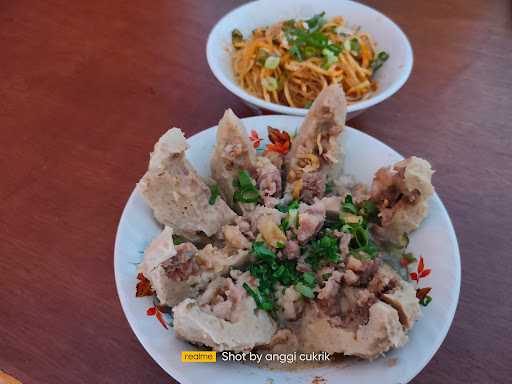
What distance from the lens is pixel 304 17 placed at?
1895 millimetres

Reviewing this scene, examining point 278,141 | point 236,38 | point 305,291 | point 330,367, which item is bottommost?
point 330,367

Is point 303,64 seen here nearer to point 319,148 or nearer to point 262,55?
point 262,55

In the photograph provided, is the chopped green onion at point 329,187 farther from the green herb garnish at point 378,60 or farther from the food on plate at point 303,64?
the green herb garnish at point 378,60

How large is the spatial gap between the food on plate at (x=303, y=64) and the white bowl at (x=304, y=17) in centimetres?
4

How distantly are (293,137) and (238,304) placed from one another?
0.58 metres

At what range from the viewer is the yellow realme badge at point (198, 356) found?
0.88 meters

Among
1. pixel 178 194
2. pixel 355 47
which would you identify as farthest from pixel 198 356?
pixel 355 47

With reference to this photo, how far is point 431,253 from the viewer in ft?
3.45

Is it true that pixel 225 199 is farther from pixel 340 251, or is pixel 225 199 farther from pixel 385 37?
pixel 385 37

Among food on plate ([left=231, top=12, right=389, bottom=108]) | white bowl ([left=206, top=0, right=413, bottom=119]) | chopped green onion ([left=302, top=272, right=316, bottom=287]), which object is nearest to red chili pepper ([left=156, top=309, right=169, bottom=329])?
chopped green onion ([left=302, top=272, right=316, bottom=287])

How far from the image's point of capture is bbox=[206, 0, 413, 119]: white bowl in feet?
4.87

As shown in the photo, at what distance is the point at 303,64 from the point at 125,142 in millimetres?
772

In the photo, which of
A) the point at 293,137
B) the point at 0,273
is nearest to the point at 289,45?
the point at 293,137

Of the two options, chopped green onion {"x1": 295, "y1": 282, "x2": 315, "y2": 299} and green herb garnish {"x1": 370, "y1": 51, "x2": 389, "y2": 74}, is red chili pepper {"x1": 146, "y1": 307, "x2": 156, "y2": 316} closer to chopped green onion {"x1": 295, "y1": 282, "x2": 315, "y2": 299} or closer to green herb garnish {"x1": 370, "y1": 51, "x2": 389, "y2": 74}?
chopped green onion {"x1": 295, "y1": 282, "x2": 315, "y2": 299}
